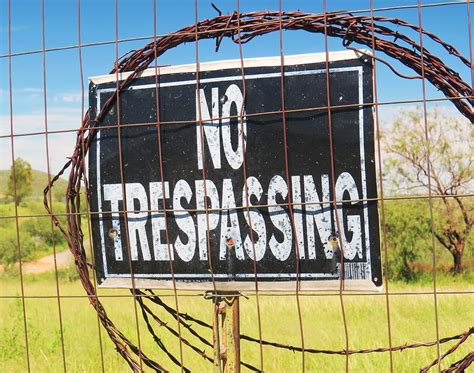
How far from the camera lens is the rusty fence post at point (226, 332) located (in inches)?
133

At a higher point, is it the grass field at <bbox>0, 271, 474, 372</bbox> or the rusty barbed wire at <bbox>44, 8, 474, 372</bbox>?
the rusty barbed wire at <bbox>44, 8, 474, 372</bbox>

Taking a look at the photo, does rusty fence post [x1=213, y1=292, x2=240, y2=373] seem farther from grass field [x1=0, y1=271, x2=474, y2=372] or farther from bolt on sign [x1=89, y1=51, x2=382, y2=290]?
grass field [x1=0, y1=271, x2=474, y2=372]

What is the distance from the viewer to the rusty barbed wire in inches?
123

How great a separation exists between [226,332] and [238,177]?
2.49 ft

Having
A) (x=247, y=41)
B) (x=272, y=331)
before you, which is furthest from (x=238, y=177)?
(x=272, y=331)

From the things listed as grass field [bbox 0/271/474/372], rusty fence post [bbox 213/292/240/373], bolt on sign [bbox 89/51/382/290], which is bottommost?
grass field [bbox 0/271/474/372]

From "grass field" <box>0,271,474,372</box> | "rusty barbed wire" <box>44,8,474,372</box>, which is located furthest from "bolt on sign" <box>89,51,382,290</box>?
"grass field" <box>0,271,474,372</box>

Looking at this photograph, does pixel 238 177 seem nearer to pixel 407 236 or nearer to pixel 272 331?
pixel 272 331

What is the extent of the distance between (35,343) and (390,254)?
10.8 metres

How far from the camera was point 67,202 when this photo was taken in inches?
142

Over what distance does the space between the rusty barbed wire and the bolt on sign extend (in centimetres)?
8

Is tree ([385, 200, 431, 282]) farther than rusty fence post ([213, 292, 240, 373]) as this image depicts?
Yes

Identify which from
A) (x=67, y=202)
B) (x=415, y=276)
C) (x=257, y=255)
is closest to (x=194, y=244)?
(x=257, y=255)

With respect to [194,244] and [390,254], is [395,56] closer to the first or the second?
[194,244]
